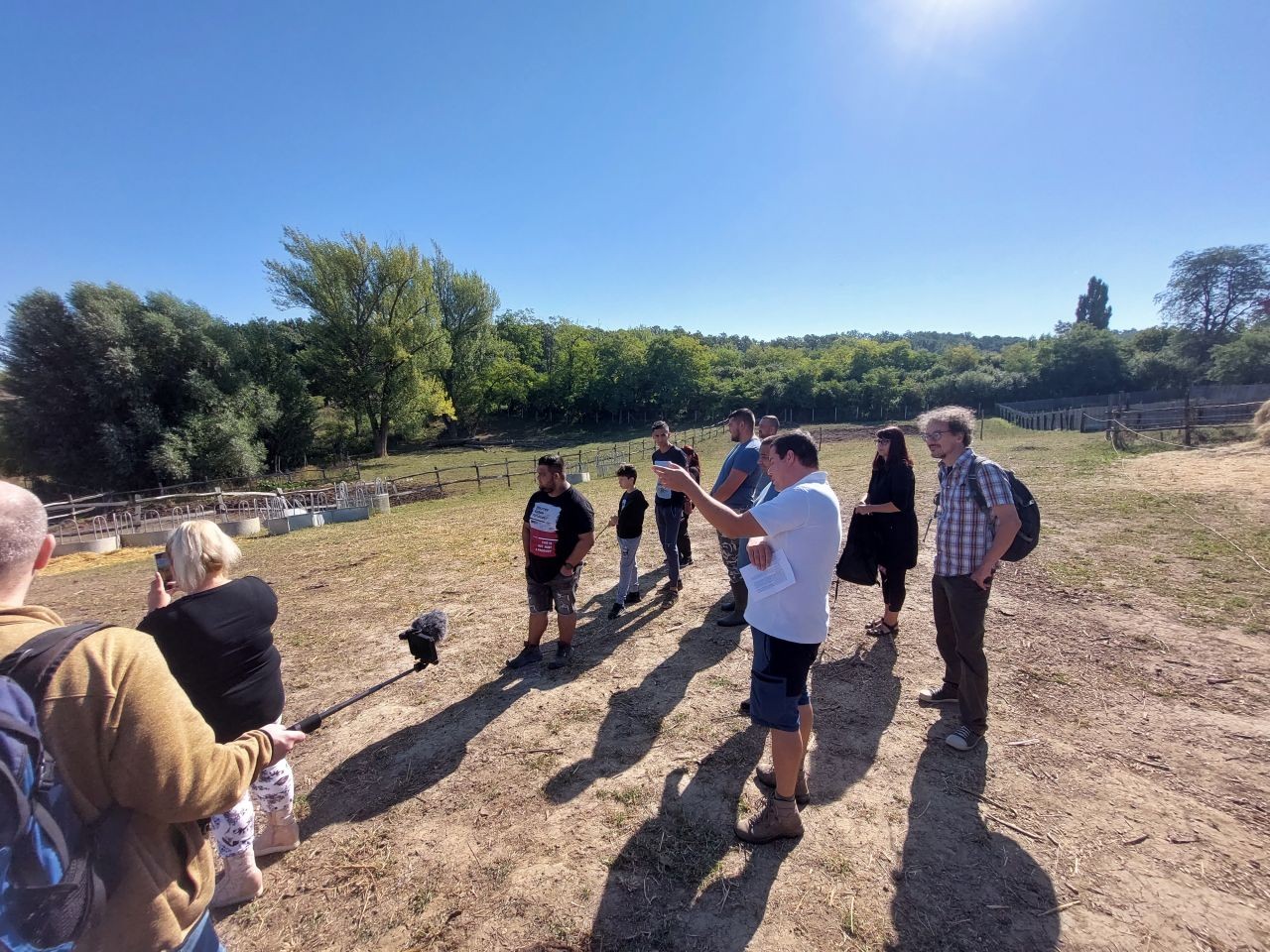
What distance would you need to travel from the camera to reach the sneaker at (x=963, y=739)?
11.5 feet

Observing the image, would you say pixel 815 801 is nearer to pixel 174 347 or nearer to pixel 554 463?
pixel 554 463

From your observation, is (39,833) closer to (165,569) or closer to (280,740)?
(280,740)

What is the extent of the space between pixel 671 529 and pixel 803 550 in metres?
3.73

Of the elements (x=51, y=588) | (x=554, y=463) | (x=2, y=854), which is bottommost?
(x=51, y=588)

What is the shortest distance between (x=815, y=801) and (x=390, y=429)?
43.0m

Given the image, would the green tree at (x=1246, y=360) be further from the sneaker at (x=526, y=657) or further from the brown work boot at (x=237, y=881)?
the brown work boot at (x=237, y=881)

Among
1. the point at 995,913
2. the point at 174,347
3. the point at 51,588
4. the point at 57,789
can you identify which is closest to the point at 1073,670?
the point at 995,913

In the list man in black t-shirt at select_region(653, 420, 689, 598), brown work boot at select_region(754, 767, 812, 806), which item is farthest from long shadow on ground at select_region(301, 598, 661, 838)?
brown work boot at select_region(754, 767, 812, 806)

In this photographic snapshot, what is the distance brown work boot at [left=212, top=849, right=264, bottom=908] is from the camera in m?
2.62

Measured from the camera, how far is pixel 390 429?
133ft

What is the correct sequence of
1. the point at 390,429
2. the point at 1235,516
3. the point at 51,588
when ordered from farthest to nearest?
the point at 390,429 < the point at 51,588 < the point at 1235,516

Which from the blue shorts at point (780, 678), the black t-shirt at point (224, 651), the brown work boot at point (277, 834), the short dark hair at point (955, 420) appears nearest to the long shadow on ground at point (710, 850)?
the blue shorts at point (780, 678)

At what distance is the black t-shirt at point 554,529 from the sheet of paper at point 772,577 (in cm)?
208

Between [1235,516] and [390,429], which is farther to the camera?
[390,429]
